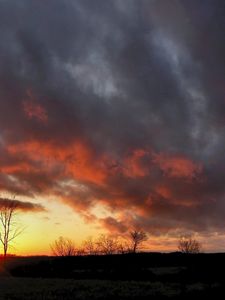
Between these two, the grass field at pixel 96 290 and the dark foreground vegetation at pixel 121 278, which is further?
the dark foreground vegetation at pixel 121 278

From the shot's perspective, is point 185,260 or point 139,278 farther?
point 185,260

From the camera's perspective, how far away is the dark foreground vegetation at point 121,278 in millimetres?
43406

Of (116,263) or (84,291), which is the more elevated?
(116,263)

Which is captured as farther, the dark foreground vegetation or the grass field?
the dark foreground vegetation

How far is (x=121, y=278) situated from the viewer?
5969 cm

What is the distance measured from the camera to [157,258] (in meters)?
82.2

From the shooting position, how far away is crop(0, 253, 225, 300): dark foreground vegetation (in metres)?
43.4

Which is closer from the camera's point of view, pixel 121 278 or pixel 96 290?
pixel 96 290

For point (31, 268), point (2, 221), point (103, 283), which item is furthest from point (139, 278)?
point (2, 221)

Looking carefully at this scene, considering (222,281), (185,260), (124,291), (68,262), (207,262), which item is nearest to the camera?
(124,291)

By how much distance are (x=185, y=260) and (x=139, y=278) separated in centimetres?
2065

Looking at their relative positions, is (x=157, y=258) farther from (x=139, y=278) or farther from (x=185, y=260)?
(x=139, y=278)

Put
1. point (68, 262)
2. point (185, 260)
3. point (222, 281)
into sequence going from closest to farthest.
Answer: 1. point (222, 281)
2. point (185, 260)
3. point (68, 262)

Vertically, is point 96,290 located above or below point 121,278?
below
